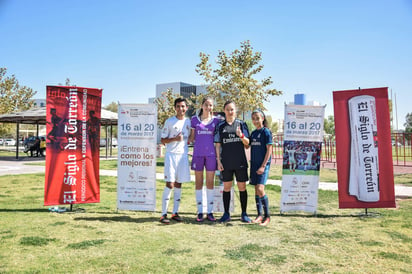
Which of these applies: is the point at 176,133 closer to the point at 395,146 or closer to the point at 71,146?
the point at 71,146

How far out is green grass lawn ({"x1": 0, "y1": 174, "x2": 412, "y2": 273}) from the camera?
127 inches

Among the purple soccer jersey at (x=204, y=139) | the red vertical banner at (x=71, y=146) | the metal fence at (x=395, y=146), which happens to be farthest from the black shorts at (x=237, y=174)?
the metal fence at (x=395, y=146)

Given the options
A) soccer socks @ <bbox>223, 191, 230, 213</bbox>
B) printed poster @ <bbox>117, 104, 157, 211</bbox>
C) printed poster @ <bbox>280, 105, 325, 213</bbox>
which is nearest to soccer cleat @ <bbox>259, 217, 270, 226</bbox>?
soccer socks @ <bbox>223, 191, 230, 213</bbox>

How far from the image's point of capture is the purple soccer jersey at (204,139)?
16.6 ft

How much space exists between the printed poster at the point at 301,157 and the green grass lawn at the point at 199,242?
31cm

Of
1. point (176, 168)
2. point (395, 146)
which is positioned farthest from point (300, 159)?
point (395, 146)

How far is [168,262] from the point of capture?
3.30 m

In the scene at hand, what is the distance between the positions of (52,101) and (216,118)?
3193mm

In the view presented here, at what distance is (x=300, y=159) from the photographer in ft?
19.0

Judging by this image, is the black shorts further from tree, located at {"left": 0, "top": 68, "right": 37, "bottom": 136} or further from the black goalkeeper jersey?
tree, located at {"left": 0, "top": 68, "right": 37, "bottom": 136}

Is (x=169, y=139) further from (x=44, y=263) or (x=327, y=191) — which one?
(x=327, y=191)

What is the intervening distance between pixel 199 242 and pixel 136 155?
2463 millimetres

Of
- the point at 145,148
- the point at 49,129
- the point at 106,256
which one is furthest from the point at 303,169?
the point at 49,129

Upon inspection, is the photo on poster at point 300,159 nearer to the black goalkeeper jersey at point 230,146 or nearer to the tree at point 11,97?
the black goalkeeper jersey at point 230,146
